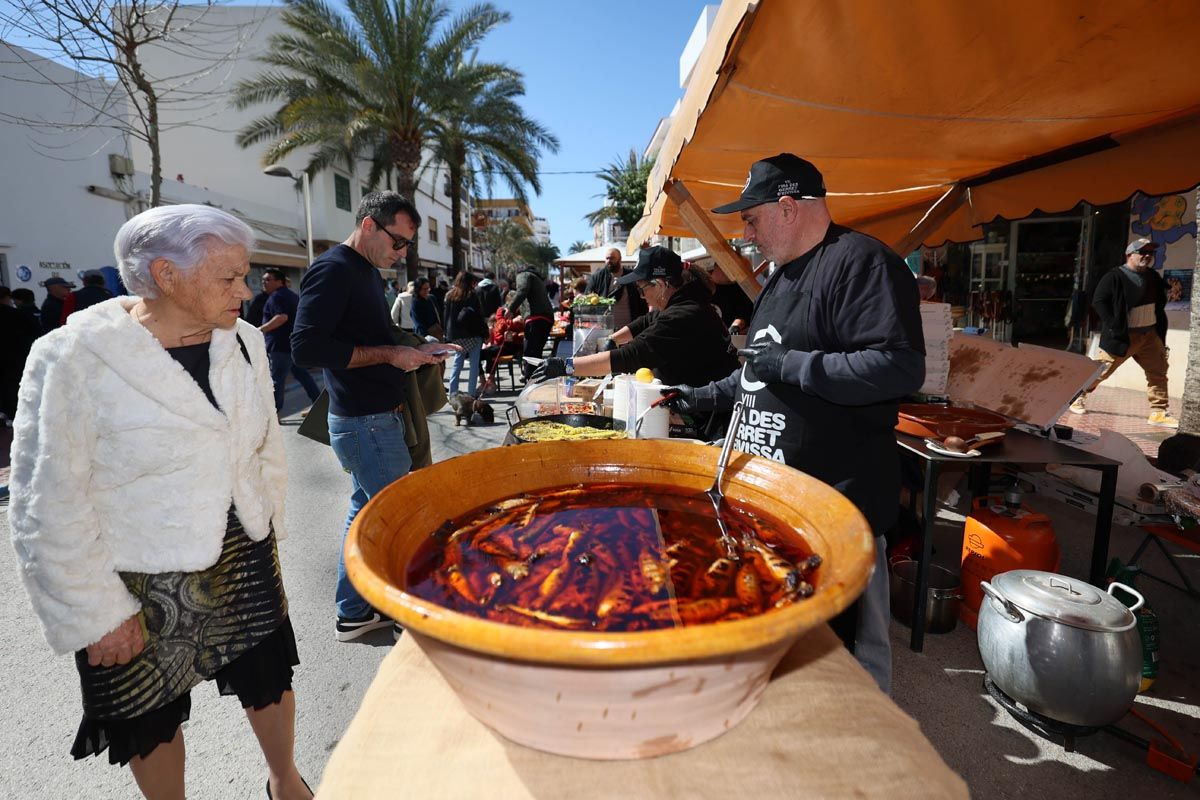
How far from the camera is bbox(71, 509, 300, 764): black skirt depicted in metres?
1.49

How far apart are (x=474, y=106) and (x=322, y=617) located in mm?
15887

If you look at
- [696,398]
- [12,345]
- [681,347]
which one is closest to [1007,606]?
[696,398]

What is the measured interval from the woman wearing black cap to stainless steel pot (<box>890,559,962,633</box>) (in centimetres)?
148

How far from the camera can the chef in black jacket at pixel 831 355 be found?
161 centimetres

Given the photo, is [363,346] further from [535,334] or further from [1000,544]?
[535,334]

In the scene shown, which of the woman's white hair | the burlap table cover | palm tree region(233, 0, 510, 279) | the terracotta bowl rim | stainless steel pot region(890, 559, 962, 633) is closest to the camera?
the terracotta bowl rim

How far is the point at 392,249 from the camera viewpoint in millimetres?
2754

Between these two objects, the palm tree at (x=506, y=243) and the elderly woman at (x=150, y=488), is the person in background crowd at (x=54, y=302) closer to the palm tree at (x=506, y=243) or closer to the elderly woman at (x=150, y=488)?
the elderly woman at (x=150, y=488)

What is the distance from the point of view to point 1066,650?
2.17 m

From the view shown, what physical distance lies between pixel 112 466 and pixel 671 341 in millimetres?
2381

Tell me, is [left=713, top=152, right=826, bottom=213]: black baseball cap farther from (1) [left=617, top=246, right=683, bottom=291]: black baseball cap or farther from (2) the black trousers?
(2) the black trousers

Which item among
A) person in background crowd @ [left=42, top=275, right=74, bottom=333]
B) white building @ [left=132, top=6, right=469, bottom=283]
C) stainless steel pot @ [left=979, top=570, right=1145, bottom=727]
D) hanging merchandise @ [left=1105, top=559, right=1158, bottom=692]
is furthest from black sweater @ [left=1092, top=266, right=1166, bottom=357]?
white building @ [left=132, top=6, right=469, bottom=283]

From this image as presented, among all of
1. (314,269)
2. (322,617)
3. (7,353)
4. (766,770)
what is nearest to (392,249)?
(314,269)

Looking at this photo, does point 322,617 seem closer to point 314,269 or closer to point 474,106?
point 314,269
